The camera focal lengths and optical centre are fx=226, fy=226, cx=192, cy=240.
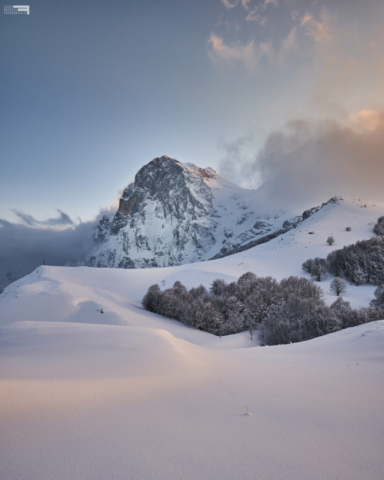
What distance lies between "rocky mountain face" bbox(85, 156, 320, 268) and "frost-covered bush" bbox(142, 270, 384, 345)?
104 metres

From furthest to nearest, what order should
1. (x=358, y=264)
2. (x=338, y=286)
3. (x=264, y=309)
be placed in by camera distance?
1. (x=358, y=264)
2. (x=338, y=286)
3. (x=264, y=309)

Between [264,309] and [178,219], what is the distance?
139410mm

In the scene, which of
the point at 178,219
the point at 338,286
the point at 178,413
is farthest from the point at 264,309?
the point at 178,219

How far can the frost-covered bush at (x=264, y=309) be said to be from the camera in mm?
12930

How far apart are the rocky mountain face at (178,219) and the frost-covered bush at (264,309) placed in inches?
4088

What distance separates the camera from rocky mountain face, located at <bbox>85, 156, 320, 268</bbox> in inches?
5468

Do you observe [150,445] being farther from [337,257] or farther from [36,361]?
[337,257]

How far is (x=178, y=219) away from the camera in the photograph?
156 meters

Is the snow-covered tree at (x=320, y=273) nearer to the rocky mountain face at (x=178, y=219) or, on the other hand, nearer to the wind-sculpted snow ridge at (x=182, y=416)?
the wind-sculpted snow ridge at (x=182, y=416)

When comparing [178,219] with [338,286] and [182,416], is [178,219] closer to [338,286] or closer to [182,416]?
[338,286]

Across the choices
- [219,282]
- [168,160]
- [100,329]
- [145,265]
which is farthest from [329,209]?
[168,160]

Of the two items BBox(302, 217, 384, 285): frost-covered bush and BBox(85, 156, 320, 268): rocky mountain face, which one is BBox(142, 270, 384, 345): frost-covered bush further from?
BBox(85, 156, 320, 268): rocky mountain face

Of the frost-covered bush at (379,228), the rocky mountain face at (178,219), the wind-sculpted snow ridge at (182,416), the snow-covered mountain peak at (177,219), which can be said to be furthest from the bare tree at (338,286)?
the snow-covered mountain peak at (177,219)

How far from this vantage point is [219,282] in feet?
83.7
